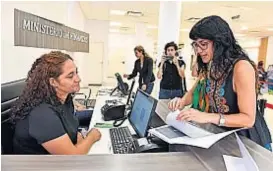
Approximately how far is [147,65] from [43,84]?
340cm

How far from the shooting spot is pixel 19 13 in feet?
2.64

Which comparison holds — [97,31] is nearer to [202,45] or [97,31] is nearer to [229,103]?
[202,45]

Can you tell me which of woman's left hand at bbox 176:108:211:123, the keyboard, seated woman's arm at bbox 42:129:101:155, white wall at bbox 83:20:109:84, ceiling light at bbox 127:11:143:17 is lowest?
the keyboard

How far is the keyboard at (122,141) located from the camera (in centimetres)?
148

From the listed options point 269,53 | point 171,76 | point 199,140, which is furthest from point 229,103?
point 269,53

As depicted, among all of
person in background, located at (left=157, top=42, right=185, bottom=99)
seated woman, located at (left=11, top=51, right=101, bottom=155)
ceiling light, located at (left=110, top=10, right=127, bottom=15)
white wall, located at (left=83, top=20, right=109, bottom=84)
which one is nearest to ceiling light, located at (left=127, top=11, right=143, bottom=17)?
ceiling light, located at (left=110, top=10, right=127, bottom=15)

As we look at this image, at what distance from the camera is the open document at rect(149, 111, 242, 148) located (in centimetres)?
92

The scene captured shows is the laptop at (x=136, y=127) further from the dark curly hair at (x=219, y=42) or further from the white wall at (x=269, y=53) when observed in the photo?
the white wall at (x=269, y=53)

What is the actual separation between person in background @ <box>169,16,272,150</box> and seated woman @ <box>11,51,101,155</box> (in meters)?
0.64

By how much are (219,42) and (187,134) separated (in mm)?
476

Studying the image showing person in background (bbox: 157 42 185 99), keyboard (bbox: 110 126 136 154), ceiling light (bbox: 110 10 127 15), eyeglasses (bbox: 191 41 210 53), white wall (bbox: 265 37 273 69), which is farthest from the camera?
white wall (bbox: 265 37 273 69)

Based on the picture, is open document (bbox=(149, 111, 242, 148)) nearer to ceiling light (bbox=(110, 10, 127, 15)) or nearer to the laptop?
the laptop

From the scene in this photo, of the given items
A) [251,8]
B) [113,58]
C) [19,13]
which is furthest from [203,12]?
[113,58]

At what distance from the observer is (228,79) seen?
4.06 ft
